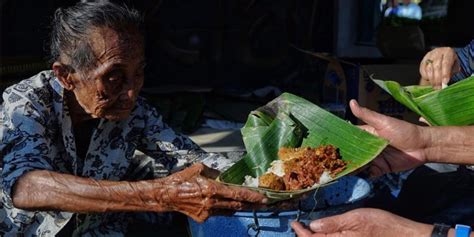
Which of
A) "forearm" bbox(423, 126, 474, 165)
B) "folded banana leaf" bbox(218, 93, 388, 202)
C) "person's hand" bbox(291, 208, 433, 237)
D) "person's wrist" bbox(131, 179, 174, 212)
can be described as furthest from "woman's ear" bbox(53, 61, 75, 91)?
"forearm" bbox(423, 126, 474, 165)

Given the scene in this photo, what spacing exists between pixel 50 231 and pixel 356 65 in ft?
9.08

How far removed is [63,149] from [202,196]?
835 mm

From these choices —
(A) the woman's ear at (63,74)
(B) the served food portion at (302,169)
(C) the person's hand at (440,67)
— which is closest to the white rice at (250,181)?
(B) the served food portion at (302,169)

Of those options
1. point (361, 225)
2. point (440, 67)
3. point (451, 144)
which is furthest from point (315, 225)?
point (440, 67)

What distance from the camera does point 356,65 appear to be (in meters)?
Answer: 4.84

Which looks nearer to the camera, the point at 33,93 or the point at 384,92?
the point at 33,93

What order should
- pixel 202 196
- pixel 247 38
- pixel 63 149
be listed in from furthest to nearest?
1. pixel 247 38
2. pixel 63 149
3. pixel 202 196

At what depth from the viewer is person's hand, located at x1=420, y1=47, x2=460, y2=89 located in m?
2.99

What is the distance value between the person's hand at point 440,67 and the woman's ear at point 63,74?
5.05 feet

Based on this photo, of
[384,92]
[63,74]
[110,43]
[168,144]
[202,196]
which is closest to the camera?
[202,196]

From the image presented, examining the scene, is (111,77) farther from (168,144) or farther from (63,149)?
(168,144)

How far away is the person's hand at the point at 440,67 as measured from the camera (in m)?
2.99

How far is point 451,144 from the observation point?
8.13ft

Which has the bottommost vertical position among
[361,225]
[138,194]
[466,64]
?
[361,225]
